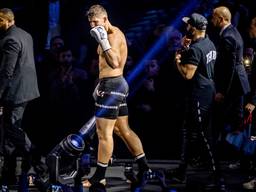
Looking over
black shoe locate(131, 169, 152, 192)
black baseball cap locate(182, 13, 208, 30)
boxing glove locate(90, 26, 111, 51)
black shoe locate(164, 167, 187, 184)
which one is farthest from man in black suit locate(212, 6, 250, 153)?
boxing glove locate(90, 26, 111, 51)

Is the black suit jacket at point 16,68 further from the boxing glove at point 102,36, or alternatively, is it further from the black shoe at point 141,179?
the black shoe at point 141,179

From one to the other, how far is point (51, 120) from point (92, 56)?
1259 mm

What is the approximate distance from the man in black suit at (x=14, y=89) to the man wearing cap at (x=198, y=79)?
5.11 feet

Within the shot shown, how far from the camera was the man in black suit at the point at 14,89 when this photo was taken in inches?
221

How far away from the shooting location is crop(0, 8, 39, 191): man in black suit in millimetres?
5613

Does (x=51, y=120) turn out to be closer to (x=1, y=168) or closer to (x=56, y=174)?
(x=1, y=168)

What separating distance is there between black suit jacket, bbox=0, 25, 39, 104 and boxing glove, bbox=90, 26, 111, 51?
3.01 feet

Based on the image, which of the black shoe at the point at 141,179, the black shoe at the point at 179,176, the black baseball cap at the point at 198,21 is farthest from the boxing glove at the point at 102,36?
the black shoe at the point at 179,176

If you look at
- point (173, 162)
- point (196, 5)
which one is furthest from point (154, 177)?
point (196, 5)

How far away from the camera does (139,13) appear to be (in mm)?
9969

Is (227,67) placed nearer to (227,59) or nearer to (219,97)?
(227,59)

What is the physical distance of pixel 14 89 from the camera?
5.75 m

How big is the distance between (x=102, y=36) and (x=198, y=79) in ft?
3.74

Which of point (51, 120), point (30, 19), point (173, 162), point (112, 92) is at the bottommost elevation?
point (173, 162)
